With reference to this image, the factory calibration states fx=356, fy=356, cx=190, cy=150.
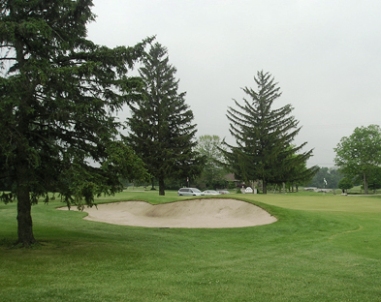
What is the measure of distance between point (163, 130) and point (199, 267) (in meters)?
34.8

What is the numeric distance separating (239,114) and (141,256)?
45.3 metres

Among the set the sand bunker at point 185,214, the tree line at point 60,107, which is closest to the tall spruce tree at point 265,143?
the sand bunker at point 185,214

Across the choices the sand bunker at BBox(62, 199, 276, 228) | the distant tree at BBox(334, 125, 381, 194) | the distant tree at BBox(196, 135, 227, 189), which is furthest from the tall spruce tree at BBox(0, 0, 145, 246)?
the distant tree at BBox(196, 135, 227, 189)

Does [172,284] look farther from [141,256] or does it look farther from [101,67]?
[101,67]

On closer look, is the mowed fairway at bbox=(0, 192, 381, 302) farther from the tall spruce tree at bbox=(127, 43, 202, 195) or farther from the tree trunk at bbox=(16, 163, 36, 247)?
the tall spruce tree at bbox=(127, 43, 202, 195)

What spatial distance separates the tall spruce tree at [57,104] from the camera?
8.19 metres

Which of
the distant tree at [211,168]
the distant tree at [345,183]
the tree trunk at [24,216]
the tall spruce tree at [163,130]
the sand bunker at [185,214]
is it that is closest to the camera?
the tree trunk at [24,216]

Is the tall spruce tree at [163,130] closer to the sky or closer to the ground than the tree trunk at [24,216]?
closer to the sky

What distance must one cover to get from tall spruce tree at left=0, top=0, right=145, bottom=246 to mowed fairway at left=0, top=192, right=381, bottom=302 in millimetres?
1642

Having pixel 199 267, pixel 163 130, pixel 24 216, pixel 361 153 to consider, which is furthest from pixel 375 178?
pixel 24 216

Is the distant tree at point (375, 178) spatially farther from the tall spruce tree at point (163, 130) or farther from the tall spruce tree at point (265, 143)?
the tall spruce tree at point (163, 130)

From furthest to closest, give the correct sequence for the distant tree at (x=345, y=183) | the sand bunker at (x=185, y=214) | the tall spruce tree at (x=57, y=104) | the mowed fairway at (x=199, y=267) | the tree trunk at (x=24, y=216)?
the distant tree at (x=345, y=183), the sand bunker at (x=185, y=214), the tree trunk at (x=24, y=216), the tall spruce tree at (x=57, y=104), the mowed fairway at (x=199, y=267)

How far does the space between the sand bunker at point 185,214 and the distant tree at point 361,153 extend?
4540cm

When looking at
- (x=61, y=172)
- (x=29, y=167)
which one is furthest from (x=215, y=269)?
(x=29, y=167)
